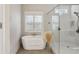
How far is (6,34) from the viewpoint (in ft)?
8.83

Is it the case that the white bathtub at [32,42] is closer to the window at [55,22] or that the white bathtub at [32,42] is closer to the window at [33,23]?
the window at [33,23]

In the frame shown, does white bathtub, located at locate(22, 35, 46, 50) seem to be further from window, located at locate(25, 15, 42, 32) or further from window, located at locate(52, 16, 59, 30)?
window, located at locate(52, 16, 59, 30)

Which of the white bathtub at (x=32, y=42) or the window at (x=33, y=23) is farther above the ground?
the window at (x=33, y=23)

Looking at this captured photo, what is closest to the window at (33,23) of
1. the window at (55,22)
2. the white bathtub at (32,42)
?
the white bathtub at (32,42)

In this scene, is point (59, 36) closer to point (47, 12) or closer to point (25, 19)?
point (47, 12)

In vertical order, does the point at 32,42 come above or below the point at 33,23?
below

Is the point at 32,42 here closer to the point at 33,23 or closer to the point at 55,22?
the point at 33,23

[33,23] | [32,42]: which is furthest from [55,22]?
[32,42]

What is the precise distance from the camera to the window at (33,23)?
11.6 ft

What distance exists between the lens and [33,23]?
11.8 feet

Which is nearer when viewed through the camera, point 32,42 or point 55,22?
point 55,22

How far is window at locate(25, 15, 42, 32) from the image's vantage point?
11.6 feet

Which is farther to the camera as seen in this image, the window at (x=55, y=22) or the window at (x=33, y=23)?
the window at (x=33, y=23)
